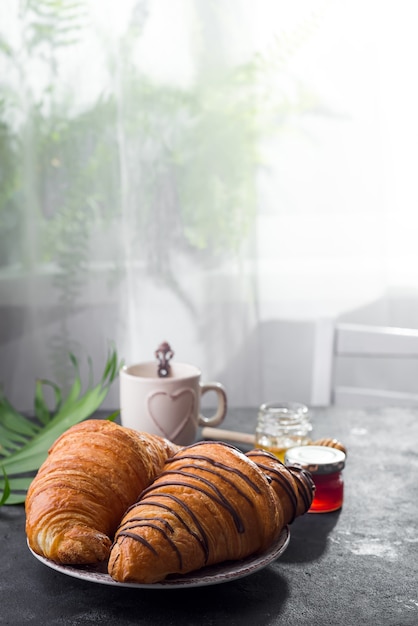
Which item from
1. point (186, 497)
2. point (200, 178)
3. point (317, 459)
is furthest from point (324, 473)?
point (200, 178)

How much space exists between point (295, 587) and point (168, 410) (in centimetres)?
38

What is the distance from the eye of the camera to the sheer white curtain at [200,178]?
217 cm

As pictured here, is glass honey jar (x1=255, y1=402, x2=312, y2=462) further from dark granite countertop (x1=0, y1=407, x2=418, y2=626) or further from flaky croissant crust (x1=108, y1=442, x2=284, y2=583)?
flaky croissant crust (x1=108, y1=442, x2=284, y2=583)


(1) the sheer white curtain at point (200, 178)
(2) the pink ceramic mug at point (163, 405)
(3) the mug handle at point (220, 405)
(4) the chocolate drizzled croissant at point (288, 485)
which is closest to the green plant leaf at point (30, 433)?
(2) the pink ceramic mug at point (163, 405)

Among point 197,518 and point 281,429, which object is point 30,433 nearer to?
point 281,429

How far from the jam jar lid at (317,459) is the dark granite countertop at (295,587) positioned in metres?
0.06

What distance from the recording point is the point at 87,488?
2.31 feet

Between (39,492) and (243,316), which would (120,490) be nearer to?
(39,492)

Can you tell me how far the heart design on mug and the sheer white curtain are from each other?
1220mm

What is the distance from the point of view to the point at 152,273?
7.39ft

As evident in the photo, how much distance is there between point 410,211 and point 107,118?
91 cm

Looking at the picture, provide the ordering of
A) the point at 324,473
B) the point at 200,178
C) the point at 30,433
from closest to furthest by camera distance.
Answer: the point at 324,473, the point at 30,433, the point at 200,178

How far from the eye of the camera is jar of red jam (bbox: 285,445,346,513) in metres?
0.87

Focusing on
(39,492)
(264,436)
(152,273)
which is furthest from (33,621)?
(152,273)
